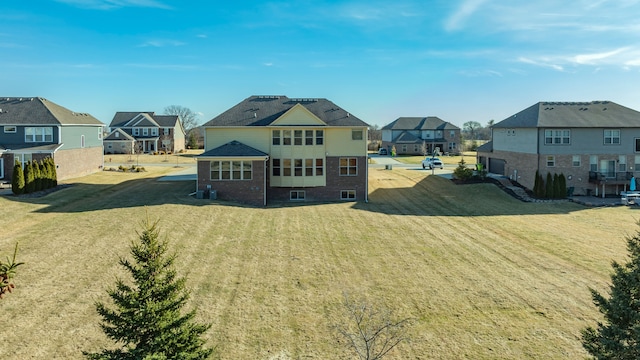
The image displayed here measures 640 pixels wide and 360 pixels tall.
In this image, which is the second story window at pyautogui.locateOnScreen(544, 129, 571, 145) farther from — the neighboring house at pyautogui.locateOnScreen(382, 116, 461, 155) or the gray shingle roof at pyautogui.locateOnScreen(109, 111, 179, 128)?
the gray shingle roof at pyautogui.locateOnScreen(109, 111, 179, 128)

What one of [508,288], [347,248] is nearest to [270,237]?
[347,248]

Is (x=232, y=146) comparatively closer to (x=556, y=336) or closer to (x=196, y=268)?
(x=196, y=268)

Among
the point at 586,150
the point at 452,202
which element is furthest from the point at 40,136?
the point at 586,150

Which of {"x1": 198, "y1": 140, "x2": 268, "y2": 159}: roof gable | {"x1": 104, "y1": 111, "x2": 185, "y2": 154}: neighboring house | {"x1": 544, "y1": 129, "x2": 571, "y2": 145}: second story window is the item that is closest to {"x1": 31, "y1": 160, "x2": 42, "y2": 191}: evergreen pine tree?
{"x1": 198, "y1": 140, "x2": 268, "y2": 159}: roof gable

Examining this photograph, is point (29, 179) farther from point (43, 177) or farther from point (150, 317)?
→ point (150, 317)

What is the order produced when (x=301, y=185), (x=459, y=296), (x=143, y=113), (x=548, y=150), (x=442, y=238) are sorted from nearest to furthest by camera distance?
1. (x=459, y=296)
2. (x=442, y=238)
3. (x=301, y=185)
4. (x=548, y=150)
5. (x=143, y=113)
